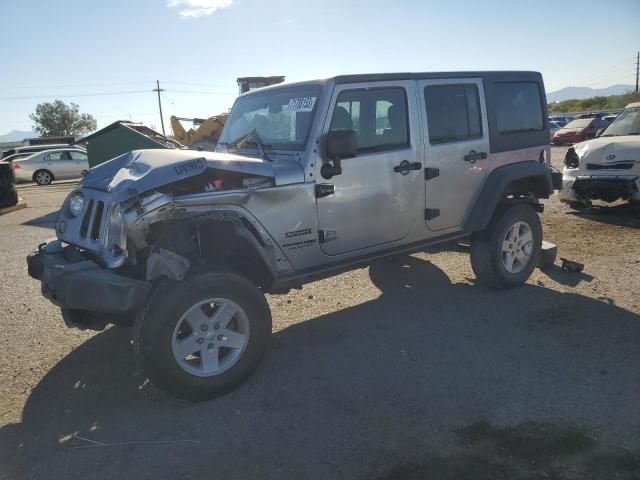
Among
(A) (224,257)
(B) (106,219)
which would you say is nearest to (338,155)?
(A) (224,257)

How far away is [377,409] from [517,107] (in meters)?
3.60

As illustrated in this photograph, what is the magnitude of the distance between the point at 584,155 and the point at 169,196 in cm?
751

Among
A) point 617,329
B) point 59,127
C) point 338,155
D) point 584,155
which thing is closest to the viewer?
point 338,155

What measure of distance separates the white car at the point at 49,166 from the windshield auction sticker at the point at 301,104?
19476 mm

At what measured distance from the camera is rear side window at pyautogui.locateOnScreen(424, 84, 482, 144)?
14.2 ft

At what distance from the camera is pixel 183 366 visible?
3.10 metres

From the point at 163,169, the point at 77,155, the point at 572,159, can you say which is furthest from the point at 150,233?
the point at 77,155

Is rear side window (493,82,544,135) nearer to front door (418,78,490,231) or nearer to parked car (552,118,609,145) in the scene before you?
front door (418,78,490,231)

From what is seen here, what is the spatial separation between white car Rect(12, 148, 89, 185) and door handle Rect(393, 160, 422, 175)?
1988 centimetres

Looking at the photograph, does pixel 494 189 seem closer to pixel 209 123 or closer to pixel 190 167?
pixel 190 167

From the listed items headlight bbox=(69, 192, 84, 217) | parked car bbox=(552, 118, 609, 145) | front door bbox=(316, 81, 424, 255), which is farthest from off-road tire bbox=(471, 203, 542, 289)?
parked car bbox=(552, 118, 609, 145)

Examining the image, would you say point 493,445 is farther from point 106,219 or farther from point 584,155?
point 584,155

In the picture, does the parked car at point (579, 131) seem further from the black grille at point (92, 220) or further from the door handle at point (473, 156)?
the black grille at point (92, 220)

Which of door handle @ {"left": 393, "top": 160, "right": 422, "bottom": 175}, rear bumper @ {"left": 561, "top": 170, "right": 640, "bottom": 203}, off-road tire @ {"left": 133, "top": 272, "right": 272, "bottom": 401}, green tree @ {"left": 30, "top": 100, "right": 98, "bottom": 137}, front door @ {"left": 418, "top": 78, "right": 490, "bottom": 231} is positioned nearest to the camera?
off-road tire @ {"left": 133, "top": 272, "right": 272, "bottom": 401}
